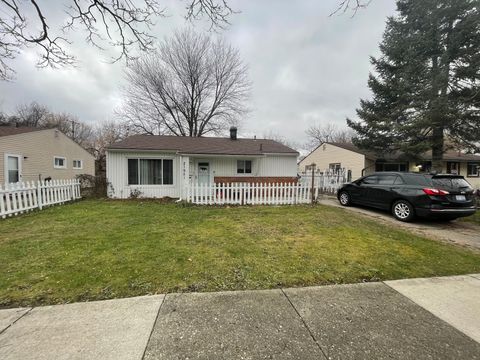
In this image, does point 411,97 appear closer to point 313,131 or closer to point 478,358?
point 478,358

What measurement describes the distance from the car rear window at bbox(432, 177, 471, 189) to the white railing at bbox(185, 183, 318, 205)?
452 cm

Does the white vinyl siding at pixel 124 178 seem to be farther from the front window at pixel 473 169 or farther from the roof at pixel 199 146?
the front window at pixel 473 169

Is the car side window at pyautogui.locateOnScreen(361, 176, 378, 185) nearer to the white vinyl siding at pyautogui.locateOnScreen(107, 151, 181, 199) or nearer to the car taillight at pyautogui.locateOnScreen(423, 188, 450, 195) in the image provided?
the car taillight at pyautogui.locateOnScreen(423, 188, 450, 195)

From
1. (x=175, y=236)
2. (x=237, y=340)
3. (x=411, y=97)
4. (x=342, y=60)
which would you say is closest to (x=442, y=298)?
(x=237, y=340)

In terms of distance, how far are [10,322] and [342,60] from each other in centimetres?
1366

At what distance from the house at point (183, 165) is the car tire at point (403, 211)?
6433 millimetres

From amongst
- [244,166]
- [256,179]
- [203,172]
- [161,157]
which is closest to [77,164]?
[161,157]

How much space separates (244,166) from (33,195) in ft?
31.6

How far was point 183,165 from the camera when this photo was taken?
11367mm

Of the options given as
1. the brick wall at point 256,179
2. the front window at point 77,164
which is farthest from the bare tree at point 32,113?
the brick wall at point 256,179

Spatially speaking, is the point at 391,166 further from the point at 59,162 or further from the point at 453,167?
the point at 59,162

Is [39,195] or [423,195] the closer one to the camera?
[423,195]

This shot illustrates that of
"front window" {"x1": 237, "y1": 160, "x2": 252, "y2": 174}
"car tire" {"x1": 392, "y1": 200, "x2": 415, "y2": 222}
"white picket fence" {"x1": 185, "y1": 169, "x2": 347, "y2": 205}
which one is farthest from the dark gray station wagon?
"front window" {"x1": 237, "y1": 160, "x2": 252, "y2": 174}

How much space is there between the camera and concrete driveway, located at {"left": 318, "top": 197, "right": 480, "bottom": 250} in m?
5.60
